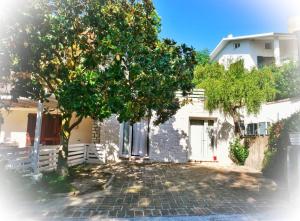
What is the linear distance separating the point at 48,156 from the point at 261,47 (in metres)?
25.5

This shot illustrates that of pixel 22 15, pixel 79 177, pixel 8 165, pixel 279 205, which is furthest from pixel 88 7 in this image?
pixel 279 205

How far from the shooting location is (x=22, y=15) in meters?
5.89

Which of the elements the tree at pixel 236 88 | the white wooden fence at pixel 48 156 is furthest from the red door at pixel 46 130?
the tree at pixel 236 88

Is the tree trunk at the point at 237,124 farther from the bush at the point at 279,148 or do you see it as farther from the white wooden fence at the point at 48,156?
the white wooden fence at the point at 48,156

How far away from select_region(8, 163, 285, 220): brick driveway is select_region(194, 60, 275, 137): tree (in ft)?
13.9

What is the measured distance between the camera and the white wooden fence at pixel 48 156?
822cm

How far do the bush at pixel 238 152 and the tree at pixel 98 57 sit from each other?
23.3ft

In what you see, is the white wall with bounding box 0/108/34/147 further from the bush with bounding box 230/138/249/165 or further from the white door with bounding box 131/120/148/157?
the bush with bounding box 230/138/249/165

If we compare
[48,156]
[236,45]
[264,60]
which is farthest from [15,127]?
[264,60]

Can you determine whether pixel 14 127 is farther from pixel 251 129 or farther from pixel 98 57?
pixel 251 129

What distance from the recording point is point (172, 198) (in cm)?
725

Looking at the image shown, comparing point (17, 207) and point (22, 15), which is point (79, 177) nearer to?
point (17, 207)

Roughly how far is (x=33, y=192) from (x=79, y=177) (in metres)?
2.69

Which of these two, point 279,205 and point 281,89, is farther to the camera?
point 281,89
